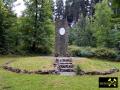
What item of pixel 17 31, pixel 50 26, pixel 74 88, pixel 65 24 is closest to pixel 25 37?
pixel 17 31

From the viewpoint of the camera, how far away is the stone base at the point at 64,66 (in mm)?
18027

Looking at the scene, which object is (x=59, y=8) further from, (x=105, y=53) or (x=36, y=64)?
(x=36, y=64)

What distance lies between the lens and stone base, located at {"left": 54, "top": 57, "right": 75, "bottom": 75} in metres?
18.0

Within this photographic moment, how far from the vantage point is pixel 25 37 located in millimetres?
29422

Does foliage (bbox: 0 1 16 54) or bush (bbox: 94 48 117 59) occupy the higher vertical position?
foliage (bbox: 0 1 16 54)

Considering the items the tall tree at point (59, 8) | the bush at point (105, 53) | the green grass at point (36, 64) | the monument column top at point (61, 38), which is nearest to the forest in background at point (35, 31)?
the bush at point (105, 53)

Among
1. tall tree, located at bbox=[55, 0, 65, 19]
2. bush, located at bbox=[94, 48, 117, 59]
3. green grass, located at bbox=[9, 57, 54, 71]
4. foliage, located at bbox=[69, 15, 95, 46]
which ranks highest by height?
tall tree, located at bbox=[55, 0, 65, 19]

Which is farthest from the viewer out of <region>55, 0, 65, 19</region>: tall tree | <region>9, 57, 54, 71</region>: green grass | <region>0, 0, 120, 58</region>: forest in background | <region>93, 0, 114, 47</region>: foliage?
<region>55, 0, 65, 19</region>: tall tree

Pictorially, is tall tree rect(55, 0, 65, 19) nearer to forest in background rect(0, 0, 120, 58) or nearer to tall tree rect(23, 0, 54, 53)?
forest in background rect(0, 0, 120, 58)

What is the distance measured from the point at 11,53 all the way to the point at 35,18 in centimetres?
446

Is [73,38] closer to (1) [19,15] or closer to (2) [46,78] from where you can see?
(1) [19,15]

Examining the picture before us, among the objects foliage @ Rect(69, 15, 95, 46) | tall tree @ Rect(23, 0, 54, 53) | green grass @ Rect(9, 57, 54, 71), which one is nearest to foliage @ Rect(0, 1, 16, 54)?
tall tree @ Rect(23, 0, 54, 53)

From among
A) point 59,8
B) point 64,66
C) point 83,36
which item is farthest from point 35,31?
point 59,8

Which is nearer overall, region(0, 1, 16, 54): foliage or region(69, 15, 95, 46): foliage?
region(0, 1, 16, 54): foliage
